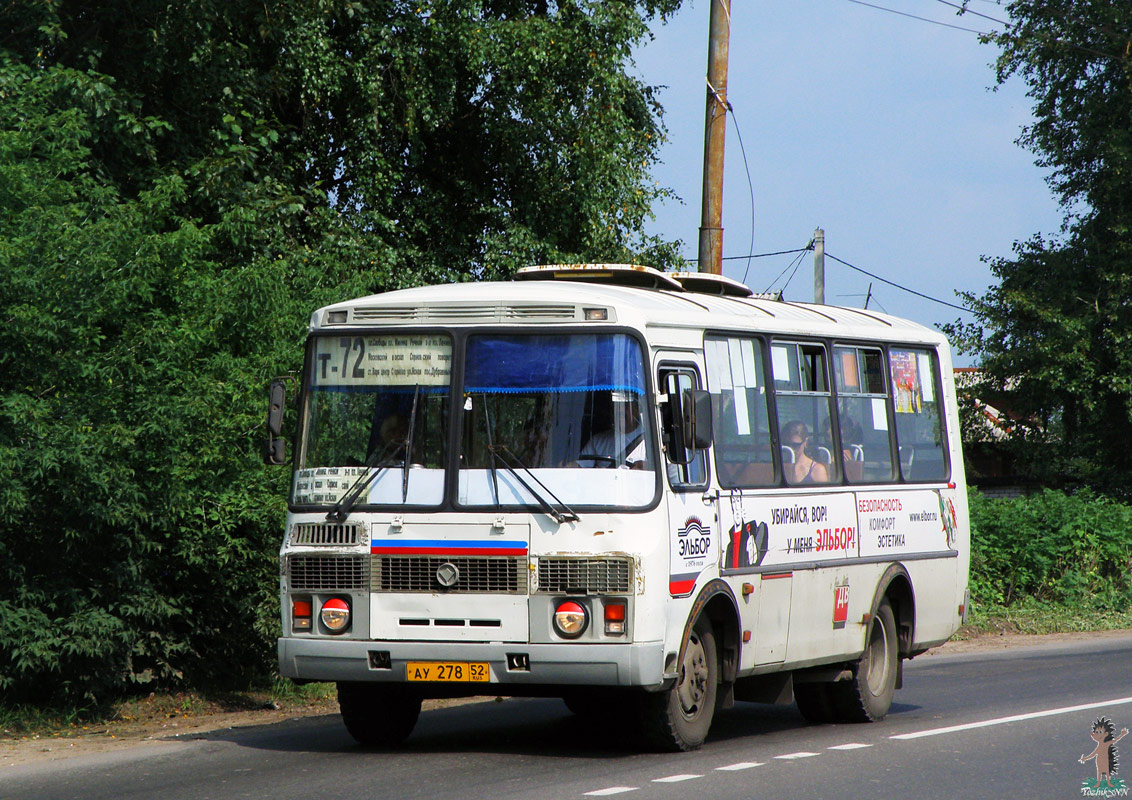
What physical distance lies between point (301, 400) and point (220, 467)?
7.50ft

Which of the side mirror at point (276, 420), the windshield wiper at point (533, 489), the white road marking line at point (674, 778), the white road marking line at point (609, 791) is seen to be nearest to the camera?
the white road marking line at point (609, 791)

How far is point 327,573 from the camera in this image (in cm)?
955

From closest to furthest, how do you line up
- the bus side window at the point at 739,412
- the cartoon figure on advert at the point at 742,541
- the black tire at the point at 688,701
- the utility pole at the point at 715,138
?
the black tire at the point at 688,701
the cartoon figure on advert at the point at 742,541
the bus side window at the point at 739,412
the utility pole at the point at 715,138

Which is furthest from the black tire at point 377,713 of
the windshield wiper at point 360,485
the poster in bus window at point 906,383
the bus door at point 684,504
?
the poster in bus window at point 906,383

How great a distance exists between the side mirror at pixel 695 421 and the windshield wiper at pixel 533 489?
35.6 inches

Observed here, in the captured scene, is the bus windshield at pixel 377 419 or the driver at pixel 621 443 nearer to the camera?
the driver at pixel 621 443

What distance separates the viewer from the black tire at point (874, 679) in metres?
12.0

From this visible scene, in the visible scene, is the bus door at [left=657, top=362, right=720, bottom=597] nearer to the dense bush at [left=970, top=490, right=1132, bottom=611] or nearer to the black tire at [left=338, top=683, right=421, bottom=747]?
the black tire at [left=338, top=683, right=421, bottom=747]

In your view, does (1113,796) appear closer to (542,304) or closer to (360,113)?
(542,304)

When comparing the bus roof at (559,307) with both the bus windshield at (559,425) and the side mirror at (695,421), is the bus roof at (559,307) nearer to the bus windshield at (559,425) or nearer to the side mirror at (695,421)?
the bus windshield at (559,425)

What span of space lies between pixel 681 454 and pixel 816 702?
361cm

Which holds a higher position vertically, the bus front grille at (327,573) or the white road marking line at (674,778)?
the bus front grille at (327,573)

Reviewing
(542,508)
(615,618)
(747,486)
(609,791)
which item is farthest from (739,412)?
(609,791)

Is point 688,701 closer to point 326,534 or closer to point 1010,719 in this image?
point 326,534
